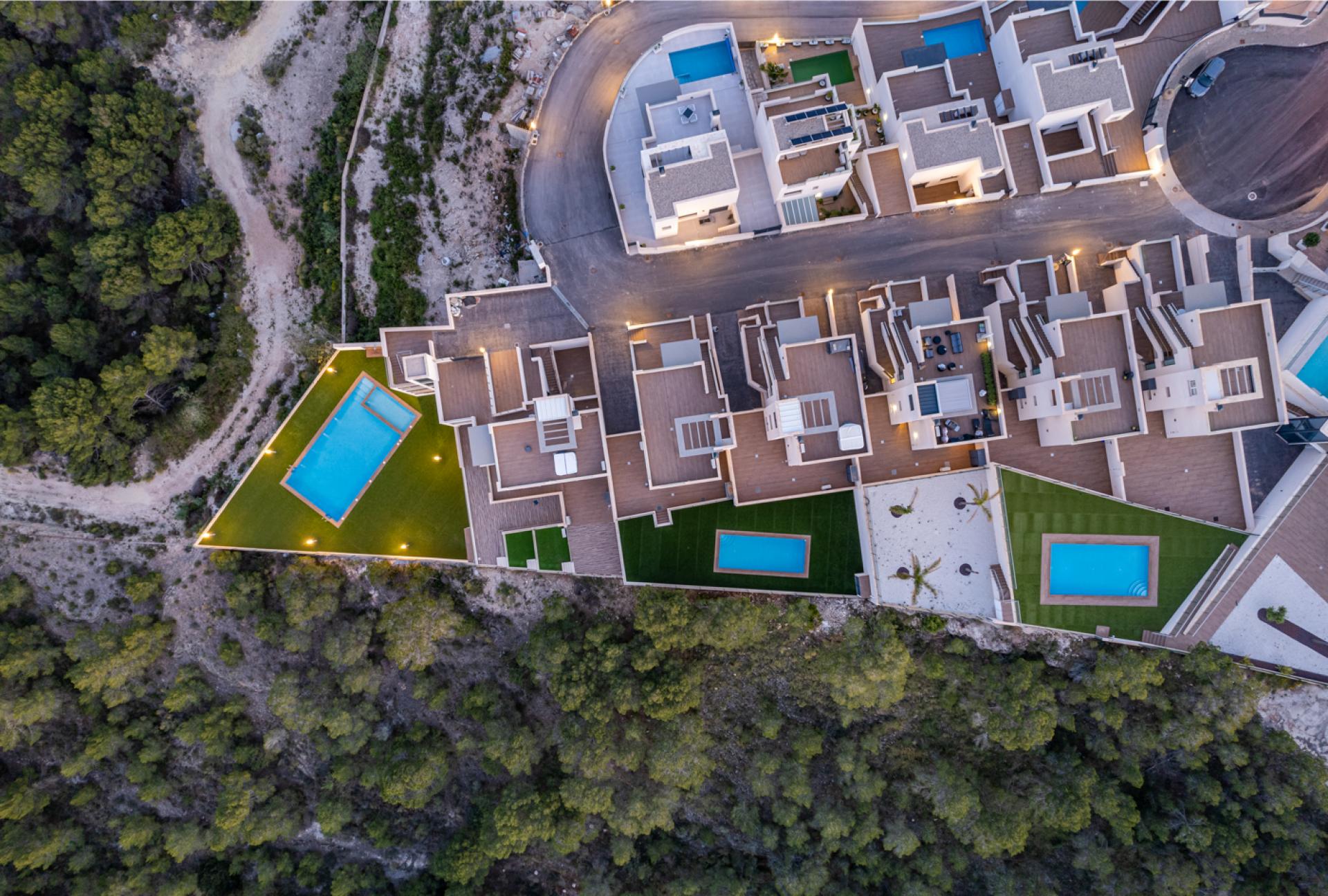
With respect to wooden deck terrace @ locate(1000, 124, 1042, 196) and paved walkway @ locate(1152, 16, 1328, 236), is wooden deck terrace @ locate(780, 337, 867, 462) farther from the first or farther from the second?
paved walkway @ locate(1152, 16, 1328, 236)

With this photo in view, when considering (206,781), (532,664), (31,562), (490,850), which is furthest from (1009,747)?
(31,562)

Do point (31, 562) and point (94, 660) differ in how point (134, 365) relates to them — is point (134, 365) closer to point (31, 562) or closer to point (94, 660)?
point (31, 562)

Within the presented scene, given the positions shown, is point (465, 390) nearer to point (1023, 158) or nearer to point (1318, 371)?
point (1023, 158)

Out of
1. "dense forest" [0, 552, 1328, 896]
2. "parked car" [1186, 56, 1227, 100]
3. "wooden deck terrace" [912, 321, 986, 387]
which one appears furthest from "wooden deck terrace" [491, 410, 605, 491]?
"parked car" [1186, 56, 1227, 100]

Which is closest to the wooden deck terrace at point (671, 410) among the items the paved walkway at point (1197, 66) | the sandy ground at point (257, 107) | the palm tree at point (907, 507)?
the palm tree at point (907, 507)

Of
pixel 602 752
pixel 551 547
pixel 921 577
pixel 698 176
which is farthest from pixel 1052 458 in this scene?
pixel 602 752

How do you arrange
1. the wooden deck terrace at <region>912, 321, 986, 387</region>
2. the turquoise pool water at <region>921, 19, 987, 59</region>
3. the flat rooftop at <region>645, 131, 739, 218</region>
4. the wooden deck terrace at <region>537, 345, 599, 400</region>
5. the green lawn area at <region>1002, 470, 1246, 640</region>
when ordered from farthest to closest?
the wooden deck terrace at <region>537, 345, 599, 400</region>, the turquoise pool water at <region>921, 19, 987, 59</region>, the flat rooftop at <region>645, 131, 739, 218</region>, the green lawn area at <region>1002, 470, 1246, 640</region>, the wooden deck terrace at <region>912, 321, 986, 387</region>

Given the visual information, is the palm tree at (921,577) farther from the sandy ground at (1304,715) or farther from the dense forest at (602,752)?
the sandy ground at (1304,715)
